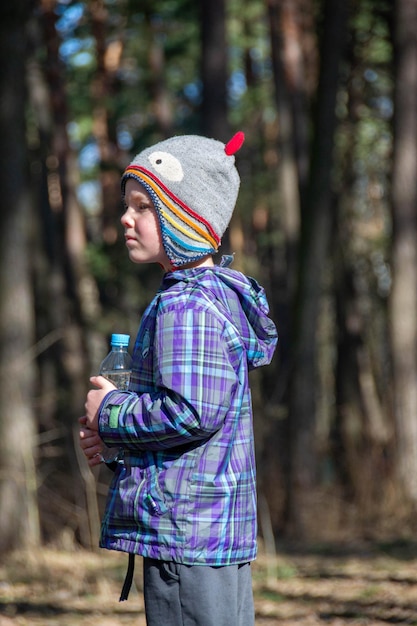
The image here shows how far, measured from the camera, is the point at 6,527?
7.78 m

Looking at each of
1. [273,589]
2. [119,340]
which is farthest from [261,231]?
[119,340]

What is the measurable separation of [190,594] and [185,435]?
1.48 ft

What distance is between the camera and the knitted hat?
2926mm

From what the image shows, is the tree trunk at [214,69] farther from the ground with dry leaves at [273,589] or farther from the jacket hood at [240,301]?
the jacket hood at [240,301]

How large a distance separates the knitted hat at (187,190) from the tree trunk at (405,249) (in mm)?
6800

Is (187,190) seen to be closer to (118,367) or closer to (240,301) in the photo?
(240,301)

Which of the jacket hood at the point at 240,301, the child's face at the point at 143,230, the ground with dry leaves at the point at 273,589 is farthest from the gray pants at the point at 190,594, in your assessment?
the ground with dry leaves at the point at 273,589

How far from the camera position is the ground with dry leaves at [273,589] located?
231 inches

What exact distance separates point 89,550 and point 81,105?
12389mm

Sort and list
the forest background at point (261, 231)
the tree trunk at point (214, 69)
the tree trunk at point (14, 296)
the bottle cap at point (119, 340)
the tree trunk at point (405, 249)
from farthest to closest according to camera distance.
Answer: the tree trunk at point (214, 69) → the tree trunk at point (405, 249) → the forest background at point (261, 231) → the tree trunk at point (14, 296) → the bottle cap at point (119, 340)

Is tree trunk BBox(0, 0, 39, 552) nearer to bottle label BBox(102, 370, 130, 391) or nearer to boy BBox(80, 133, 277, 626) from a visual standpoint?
bottle label BBox(102, 370, 130, 391)

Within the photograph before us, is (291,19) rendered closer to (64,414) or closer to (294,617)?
(64,414)

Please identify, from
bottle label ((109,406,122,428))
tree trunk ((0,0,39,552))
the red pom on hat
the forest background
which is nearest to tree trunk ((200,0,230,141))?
the forest background

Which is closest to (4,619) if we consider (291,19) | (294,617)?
(294,617)
